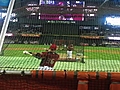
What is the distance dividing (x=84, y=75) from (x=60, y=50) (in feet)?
32.8

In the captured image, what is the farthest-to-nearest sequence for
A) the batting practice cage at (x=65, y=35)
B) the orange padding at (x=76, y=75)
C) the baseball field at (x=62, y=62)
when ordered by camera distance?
the batting practice cage at (x=65, y=35) → the baseball field at (x=62, y=62) → the orange padding at (x=76, y=75)

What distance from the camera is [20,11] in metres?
16.4

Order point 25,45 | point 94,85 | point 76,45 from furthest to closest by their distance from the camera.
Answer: point 25,45
point 76,45
point 94,85

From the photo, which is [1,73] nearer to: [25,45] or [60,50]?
[60,50]

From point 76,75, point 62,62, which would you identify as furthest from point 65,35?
point 76,75

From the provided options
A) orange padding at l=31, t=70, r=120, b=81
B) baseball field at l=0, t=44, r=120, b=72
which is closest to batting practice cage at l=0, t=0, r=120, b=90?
baseball field at l=0, t=44, r=120, b=72

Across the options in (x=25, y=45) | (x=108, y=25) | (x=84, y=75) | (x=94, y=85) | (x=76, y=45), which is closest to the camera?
(x=84, y=75)

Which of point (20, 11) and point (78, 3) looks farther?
point (78, 3)

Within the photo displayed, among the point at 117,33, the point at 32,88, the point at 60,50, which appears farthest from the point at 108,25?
the point at 32,88

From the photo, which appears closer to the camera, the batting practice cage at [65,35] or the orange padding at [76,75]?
the orange padding at [76,75]

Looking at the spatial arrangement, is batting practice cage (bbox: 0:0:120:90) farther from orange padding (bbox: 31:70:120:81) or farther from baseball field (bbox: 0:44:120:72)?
orange padding (bbox: 31:70:120:81)

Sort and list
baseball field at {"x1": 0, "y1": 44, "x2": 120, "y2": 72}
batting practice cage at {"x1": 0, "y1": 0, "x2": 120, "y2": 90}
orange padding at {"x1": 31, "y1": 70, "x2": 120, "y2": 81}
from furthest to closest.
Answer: batting practice cage at {"x1": 0, "y1": 0, "x2": 120, "y2": 90}, baseball field at {"x1": 0, "y1": 44, "x2": 120, "y2": 72}, orange padding at {"x1": 31, "y1": 70, "x2": 120, "y2": 81}

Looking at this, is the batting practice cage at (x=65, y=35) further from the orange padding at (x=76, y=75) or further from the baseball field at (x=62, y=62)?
the orange padding at (x=76, y=75)

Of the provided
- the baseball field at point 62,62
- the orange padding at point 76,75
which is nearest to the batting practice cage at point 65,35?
the baseball field at point 62,62
